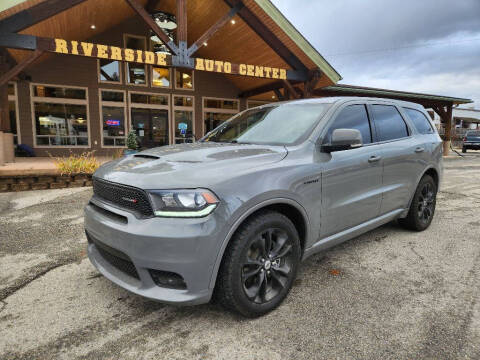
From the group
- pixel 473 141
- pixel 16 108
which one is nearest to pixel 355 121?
pixel 16 108

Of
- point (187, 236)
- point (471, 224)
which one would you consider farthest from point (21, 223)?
point (471, 224)

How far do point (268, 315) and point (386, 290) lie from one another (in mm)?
1161

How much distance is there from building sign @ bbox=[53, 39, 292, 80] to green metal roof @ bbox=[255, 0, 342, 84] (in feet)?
3.75

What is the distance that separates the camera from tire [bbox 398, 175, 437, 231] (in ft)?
13.2

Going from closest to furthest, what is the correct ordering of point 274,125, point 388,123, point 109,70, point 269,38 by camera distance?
point 274,125 → point 388,123 → point 269,38 → point 109,70

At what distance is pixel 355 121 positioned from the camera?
3.19m

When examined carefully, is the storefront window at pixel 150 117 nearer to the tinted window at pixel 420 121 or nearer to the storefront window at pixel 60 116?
the storefront window at pixel 60 116

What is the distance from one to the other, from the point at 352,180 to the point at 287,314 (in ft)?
4.65

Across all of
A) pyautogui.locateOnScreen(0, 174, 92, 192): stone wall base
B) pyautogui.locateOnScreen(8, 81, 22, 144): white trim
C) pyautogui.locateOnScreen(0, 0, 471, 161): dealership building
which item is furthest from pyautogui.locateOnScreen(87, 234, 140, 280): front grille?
pyautogui.locateOnScreen(8, 81, 22, 144): white trim

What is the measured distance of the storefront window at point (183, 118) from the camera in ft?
53.2

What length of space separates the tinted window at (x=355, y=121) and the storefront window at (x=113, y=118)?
1403 cm

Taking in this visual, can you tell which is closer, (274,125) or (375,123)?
(274,125)

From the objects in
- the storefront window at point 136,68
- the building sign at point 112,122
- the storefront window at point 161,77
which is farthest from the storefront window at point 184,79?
the building sign at point 112,122

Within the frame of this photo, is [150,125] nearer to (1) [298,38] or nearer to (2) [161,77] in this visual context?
(2) [161,77]
